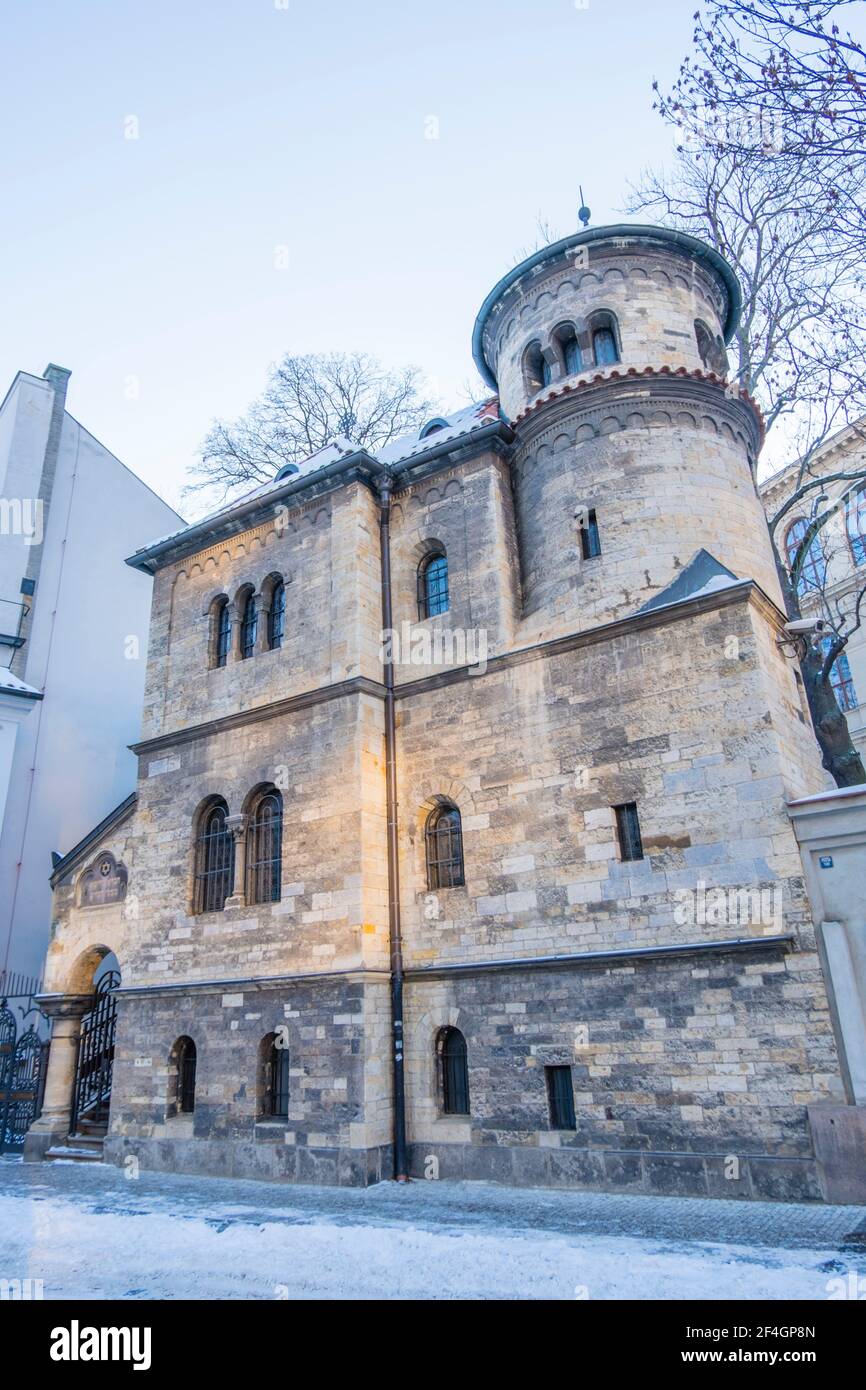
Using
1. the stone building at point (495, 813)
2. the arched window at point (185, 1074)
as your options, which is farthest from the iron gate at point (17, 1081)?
the arched window at point (185, 1074)

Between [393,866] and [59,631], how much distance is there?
13.9 metres

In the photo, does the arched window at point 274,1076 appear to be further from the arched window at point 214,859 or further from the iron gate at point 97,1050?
the iron gate at point 97,1050

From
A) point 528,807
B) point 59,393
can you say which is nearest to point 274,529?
point 528,807

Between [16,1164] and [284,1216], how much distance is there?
758 cm

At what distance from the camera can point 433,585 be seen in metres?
14.8

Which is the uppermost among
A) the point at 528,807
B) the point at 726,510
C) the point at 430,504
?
the point at 430,504

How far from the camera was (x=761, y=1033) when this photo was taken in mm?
9711

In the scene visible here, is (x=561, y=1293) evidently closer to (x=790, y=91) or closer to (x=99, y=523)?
(x=790, y=91)

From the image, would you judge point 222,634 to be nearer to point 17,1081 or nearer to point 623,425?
point 623,425

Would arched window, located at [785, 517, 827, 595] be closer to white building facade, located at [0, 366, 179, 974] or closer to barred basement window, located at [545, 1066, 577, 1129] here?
barred basement window, located at [545, 1066, 577, 1129]

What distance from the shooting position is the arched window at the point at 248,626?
15773mm

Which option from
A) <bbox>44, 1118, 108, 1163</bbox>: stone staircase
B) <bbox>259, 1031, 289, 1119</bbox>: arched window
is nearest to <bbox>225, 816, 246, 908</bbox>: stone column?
<bbox>259, 1031, 289, 1119</bbox>: arched window

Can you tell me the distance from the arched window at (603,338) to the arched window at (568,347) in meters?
0.30

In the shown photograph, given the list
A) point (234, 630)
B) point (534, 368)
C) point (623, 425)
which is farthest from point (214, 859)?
point (534, 368)
